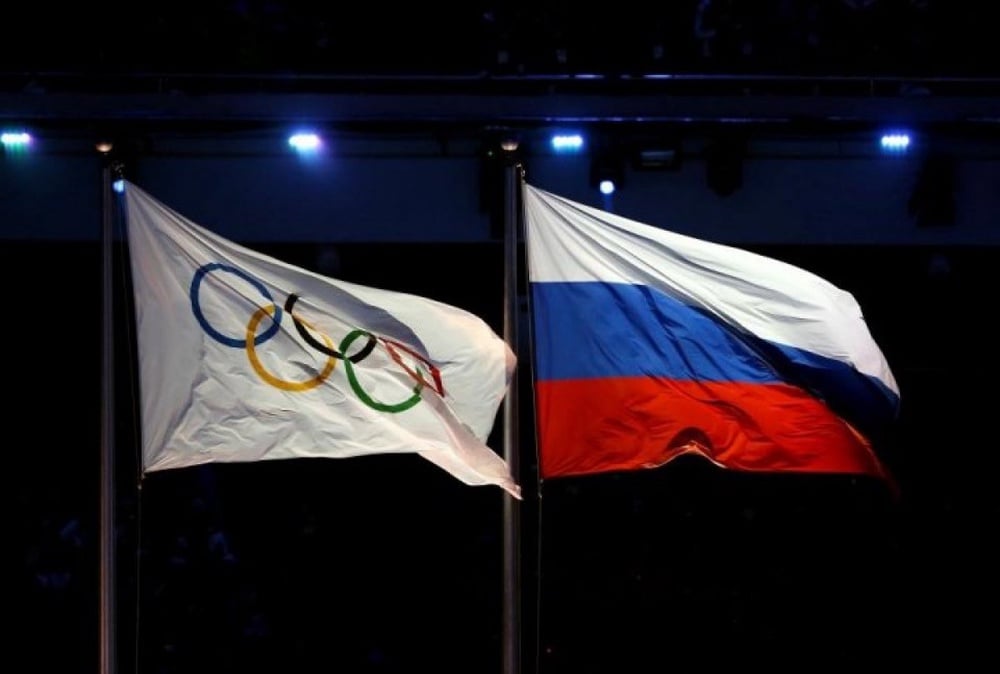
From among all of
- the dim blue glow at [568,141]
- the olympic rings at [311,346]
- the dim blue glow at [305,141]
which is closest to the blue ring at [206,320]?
the olympic rings at [311,346]

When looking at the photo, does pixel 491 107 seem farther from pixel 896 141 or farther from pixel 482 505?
pixel 482 505

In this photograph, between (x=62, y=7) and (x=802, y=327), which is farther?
(x=62, y=7)

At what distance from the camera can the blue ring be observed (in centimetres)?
1006

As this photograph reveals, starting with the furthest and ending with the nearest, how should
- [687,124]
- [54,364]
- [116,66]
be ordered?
1. [54,364]
2. [116,66]
3. [687,124]

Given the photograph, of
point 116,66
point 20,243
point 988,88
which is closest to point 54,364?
point 20,243

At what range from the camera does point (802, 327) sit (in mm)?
10297

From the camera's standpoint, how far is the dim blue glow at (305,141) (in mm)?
13133

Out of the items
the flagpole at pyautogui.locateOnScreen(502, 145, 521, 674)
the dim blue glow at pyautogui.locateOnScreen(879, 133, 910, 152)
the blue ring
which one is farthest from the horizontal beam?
the blue ring

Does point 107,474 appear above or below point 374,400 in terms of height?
below

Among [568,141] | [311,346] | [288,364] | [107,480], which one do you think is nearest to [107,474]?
[107,480]

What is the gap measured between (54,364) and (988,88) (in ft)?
26.8

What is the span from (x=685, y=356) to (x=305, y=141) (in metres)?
4.36

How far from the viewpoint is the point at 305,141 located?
1334cm

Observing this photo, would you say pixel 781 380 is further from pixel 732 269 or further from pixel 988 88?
pixel 988 88
